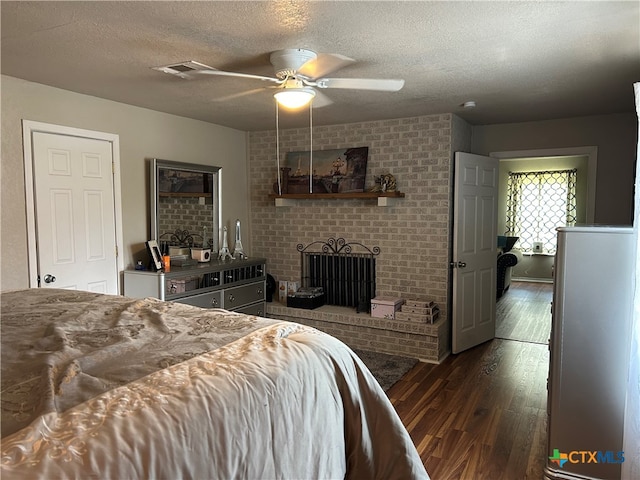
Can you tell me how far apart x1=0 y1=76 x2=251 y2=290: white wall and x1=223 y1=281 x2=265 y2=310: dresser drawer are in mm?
811

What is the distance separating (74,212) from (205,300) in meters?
1.36

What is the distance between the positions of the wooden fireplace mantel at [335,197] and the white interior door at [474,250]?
0.64m

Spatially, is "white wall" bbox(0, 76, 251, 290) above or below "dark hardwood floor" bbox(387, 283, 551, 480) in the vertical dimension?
above

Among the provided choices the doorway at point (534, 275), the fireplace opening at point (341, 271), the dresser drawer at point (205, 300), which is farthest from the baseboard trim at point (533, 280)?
the dresser drawer at point (205, 300)

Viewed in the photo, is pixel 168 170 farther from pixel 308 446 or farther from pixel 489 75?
pixel 308 446

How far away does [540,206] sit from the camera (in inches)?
337

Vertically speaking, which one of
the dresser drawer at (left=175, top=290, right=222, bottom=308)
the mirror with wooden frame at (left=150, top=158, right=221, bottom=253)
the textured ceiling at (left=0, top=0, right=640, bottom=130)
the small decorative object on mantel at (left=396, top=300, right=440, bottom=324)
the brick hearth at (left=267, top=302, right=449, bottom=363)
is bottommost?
the brick hearth at (left=267, top=302, right=449, bottom=363)

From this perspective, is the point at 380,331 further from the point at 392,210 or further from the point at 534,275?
the point at 534,275

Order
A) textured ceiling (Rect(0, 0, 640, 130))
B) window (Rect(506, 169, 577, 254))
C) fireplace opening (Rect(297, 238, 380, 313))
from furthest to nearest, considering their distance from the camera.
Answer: window (Rect(506, 169, 577, 254)) < fireplace opening (Rect(297, 238, 380, 313)) < textured ceiling (Rect(0, 0, 640, 130))

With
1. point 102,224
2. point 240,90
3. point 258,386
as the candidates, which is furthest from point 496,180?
point 258,386

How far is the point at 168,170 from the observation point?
168 inches

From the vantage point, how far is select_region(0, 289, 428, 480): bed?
961 millimetres

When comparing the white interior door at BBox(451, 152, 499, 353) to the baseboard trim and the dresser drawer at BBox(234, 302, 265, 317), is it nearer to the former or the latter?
the dresser drawer at BBox(234, 302, 265, 317)

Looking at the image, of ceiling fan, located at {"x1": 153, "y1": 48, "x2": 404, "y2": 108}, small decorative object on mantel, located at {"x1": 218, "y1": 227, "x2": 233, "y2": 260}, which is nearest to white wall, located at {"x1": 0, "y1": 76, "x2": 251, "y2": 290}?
small decorative object on mantel, located at {"x1": 218, "y1": 227, "x2": 233, "y2": 260}
